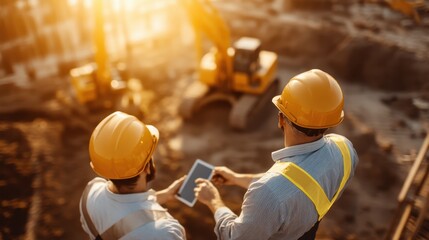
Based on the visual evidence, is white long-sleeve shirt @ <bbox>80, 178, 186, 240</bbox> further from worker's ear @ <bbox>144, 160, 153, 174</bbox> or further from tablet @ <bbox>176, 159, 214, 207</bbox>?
tablet @ <bbox>176, 159, 214, 207</bbox>

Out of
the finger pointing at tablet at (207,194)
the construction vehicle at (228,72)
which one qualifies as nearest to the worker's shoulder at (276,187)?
the finger pointing at tablet at (207,194)

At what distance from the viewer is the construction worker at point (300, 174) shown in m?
2.43

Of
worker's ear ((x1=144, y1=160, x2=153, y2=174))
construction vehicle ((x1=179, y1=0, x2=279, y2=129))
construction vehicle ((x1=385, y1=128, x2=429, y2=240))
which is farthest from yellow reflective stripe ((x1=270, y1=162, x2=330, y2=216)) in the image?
construction vehicle ((x1=179, y1=0, x2=279, y2=129))

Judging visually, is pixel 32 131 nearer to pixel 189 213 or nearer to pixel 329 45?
pixel 189 213

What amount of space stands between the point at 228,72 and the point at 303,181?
7022 millimetres

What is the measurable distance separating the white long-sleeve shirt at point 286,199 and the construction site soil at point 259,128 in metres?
3.80

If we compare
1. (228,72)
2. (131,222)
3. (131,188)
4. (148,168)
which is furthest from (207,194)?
(228,72)

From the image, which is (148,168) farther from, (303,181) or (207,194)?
(303,181)

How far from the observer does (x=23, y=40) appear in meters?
13.0

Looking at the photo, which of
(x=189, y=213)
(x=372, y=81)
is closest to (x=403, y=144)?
(x=372, y=81)

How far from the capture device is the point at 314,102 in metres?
2.67

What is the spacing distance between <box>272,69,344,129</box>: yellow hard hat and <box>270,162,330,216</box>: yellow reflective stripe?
0.34 meters

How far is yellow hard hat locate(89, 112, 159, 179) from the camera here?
100 inches

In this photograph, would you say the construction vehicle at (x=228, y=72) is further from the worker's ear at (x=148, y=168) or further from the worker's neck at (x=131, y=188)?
the worker's neck at (x=131, y=188)
